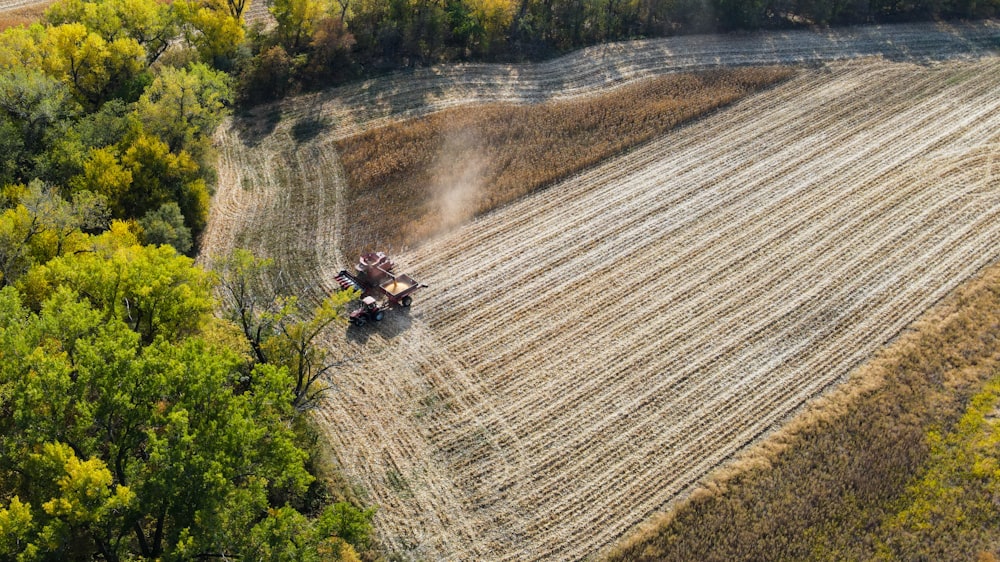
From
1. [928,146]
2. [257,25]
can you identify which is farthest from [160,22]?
[928,146]

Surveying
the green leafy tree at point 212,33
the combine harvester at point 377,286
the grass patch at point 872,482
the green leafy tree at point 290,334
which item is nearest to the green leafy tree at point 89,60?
the green leafy tree at point 212,33

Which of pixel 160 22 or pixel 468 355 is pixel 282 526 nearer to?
pixel 468 355

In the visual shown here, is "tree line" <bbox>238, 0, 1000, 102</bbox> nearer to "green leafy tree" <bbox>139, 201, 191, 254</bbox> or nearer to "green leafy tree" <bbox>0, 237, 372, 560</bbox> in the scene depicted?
"green leafy tree" <bbox>139, 201, 191, 254</bbox>

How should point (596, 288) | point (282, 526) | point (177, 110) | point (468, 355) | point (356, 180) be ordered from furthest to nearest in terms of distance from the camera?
point (356, 180) → point (177, 110) → point (596, 288) → point (468, 355) → point (282, 526)

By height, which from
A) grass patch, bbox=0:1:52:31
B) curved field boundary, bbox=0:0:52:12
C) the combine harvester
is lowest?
the combine harvester

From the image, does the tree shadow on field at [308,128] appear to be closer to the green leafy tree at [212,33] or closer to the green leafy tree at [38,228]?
the green leafy tree at [212,33]

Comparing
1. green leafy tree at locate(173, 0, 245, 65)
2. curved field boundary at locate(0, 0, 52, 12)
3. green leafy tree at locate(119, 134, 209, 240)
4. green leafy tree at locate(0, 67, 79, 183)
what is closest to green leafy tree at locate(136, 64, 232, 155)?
green leafy tree at locate(119, 134, 209, 240)
